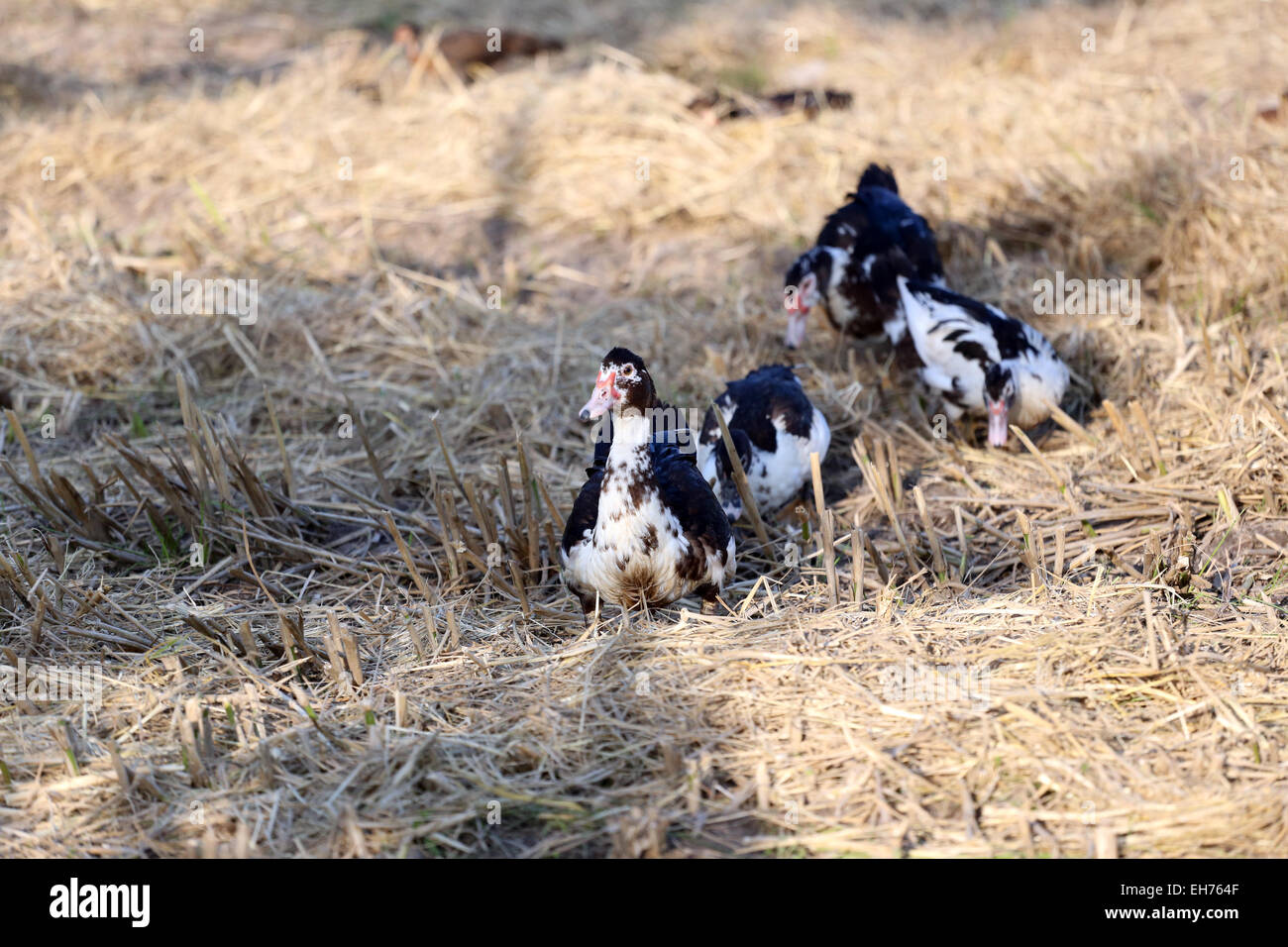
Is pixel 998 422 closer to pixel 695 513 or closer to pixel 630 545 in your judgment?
pixel 695 513

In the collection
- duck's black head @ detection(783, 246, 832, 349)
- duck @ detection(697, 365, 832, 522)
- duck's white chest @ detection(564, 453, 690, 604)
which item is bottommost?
duck's white chest @ detection(564, 453, 690, 604)

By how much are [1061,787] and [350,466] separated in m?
3.32

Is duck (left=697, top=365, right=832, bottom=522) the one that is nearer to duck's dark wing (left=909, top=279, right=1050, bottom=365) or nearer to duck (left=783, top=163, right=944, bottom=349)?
duck's dark wing (left=909, top=279, right=1050, bottom=365)

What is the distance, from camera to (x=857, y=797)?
2.92 metres

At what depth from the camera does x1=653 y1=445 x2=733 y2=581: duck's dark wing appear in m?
3.86

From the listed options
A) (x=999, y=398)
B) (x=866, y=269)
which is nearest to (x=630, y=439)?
(x=999, y=398)

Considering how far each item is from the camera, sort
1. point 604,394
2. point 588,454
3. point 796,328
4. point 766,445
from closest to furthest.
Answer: point 604,394
point 766,445
point 588,454
point 796,328

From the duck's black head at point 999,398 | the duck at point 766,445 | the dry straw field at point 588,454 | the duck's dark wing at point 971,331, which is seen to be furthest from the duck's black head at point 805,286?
the duck's black head at point 999,398

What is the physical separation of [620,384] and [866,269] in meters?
2.40

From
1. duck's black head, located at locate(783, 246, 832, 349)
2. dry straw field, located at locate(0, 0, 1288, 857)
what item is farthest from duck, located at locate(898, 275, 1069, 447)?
duck's black head, located at locate(783, 246, 832, 349)

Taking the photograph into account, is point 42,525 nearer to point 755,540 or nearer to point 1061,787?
point 755,540

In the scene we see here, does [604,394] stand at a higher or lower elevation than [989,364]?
lower

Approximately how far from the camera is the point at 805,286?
5.73 m
